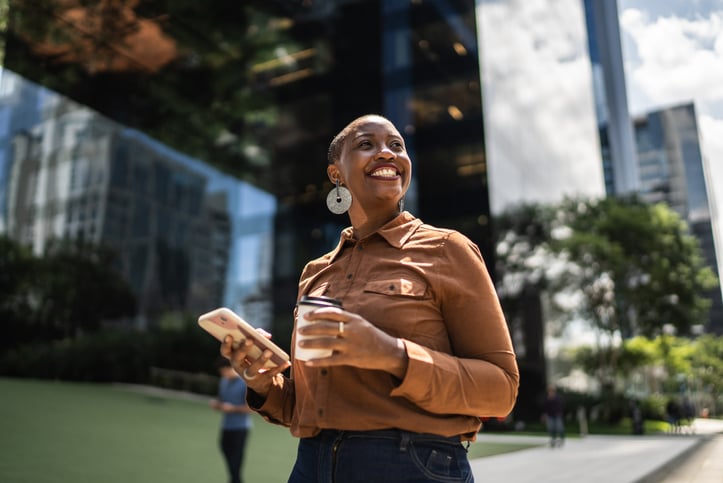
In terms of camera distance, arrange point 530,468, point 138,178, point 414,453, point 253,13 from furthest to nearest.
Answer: point 138,178, point 253,13, point 530,468, point 414,453

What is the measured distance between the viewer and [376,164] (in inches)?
49.2

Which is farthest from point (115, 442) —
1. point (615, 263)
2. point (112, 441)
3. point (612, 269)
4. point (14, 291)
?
point (612, 269)

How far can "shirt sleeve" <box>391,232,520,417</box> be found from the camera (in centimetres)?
93

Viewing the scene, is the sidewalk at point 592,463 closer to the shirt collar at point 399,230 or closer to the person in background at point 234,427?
the shirt collar at point 399,230

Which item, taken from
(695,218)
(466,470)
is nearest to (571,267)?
(695,218)

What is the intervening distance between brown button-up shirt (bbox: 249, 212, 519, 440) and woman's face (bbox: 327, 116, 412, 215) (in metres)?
0.15

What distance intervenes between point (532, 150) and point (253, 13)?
8.75m

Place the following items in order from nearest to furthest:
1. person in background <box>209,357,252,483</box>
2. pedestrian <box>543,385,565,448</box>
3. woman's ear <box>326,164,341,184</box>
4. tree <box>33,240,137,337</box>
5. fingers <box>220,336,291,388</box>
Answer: fingers <box>220,336,291,388</box> → woman's ear <box>326,164,341,184</box> → person in background <box>209,357,252,483</box> → pedestrian <box>543,385,565,448</box> → tree <box>33,240,137,337</box>

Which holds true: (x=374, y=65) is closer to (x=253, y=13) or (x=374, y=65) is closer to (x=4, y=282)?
(x=253, y=13)

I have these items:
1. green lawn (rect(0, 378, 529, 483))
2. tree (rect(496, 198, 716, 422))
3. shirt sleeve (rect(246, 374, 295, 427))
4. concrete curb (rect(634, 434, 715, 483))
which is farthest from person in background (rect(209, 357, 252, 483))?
tree (rect(496, 198, 716, 422))

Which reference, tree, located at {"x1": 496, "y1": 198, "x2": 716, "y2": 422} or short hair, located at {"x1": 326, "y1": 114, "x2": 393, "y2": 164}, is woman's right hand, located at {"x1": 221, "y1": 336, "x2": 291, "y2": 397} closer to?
short hair, located at {"x1": 326, "y1": 114, "x2": 393, "y2": 164}

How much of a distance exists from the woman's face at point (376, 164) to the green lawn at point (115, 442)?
6245 mm

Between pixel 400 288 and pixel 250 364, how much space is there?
0.35 m

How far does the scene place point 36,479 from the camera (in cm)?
601
